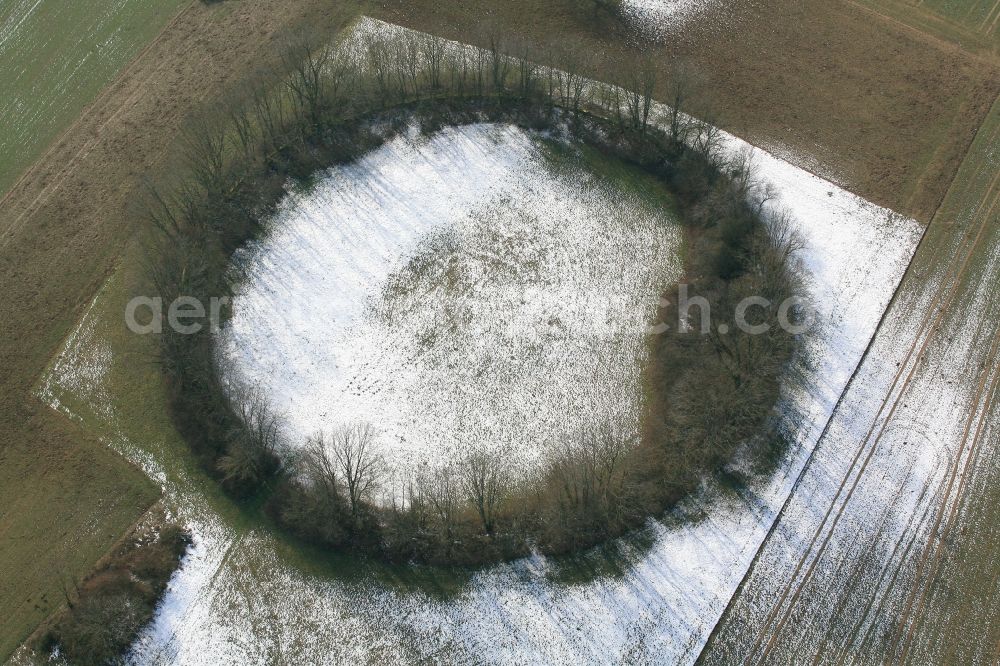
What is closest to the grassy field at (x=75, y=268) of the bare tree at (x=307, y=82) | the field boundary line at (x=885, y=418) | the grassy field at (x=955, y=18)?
the bare tree at (x=307, y=82)

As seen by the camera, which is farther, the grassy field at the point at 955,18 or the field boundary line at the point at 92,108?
the grassy field at the point at 955,18

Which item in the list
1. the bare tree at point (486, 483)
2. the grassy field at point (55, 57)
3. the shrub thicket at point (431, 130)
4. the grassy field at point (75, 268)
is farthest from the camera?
the grassy field at point (55, 57)

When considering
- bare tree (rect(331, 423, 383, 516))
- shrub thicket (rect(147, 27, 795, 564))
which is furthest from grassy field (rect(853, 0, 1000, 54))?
bare tree (rect(331, 423, 383, 516))

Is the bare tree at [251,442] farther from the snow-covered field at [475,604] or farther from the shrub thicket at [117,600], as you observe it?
the shrub thicket at [117,600]

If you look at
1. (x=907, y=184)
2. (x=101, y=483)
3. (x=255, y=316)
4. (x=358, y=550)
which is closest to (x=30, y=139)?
(x=255, y=316)

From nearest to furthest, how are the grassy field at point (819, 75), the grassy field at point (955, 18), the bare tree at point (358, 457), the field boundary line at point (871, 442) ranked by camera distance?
the field boundary line at point (871, 442) < the bare tree at point (358, 457) < the grassy field at point (819, 75) < the grassy field at point (955, 18)

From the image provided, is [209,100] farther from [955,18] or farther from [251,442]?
[955,18]
